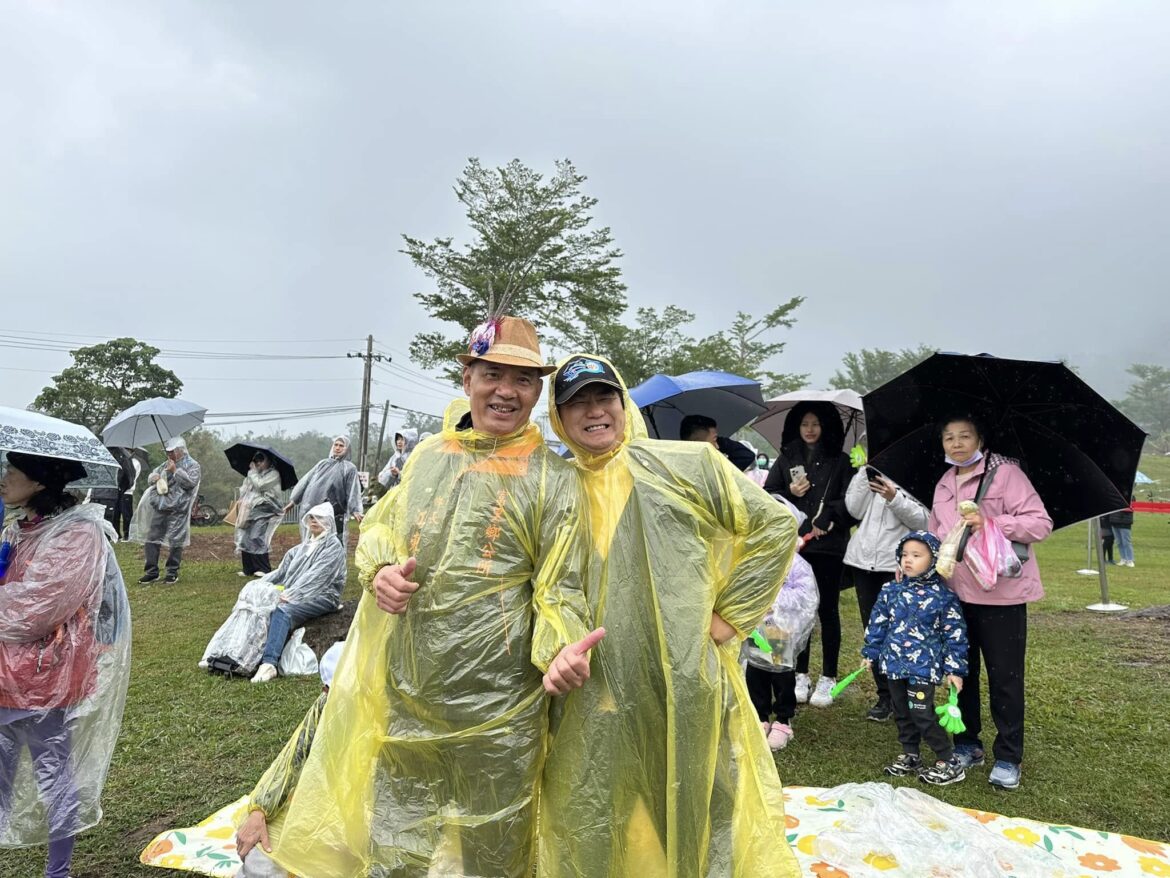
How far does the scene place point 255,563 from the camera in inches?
380

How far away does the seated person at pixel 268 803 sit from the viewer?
85.0 inches

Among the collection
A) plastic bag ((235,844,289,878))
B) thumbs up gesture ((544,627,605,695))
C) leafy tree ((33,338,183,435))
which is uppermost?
leafy tree ((33,338,183,435))

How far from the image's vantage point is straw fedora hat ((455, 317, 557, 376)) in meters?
2.02

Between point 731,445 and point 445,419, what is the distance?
101 inches

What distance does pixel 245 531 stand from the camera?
9.24 meters

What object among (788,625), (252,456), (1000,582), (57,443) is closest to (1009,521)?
(1000,582)

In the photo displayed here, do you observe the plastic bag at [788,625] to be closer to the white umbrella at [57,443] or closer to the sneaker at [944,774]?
the sneaker at [944,774]

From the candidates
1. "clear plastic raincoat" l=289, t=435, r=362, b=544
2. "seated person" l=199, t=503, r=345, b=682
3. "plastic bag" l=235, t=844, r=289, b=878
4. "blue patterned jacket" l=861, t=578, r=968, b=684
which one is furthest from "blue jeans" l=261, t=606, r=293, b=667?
"blue patterned jacket" l=861, t=578, r=968, b=684

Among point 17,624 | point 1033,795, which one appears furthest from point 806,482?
point 17,624

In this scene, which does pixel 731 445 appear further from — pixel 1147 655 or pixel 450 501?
pixel 1147 655

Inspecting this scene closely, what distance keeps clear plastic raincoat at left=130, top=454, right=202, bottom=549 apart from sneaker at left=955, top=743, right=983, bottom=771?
8.98 meters

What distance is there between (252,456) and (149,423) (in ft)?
7.20

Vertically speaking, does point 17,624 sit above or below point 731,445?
below

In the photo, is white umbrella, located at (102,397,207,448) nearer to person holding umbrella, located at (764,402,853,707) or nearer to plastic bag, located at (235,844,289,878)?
person holding umbrella, located at (764,402,853,707)
